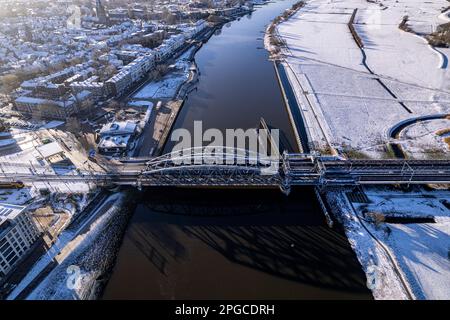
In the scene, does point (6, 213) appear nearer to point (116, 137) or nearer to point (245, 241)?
point (116, 137)

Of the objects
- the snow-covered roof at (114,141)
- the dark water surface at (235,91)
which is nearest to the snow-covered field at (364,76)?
the dark water surface at (235,91)

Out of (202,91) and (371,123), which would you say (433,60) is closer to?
(371,123)

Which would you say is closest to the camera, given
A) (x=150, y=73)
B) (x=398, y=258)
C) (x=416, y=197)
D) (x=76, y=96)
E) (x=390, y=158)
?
(x=398, y=258)

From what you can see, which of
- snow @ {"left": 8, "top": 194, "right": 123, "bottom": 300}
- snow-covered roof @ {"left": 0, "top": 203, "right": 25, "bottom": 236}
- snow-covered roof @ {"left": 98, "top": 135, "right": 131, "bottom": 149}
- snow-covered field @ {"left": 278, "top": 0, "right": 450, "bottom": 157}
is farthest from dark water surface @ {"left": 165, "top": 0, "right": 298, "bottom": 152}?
snow-covered roof @ {"left": 0, "top": 203, "right": 25, "bottom": 236}

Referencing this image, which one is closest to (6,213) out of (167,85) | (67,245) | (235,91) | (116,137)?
(67,245)

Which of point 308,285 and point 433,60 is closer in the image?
point 308,285

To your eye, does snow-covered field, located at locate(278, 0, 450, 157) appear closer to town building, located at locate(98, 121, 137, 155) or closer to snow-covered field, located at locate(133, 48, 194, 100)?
snow-covered field, located at locate(133, 48, 194, 100)

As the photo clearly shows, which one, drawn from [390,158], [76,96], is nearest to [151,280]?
[390,158]
